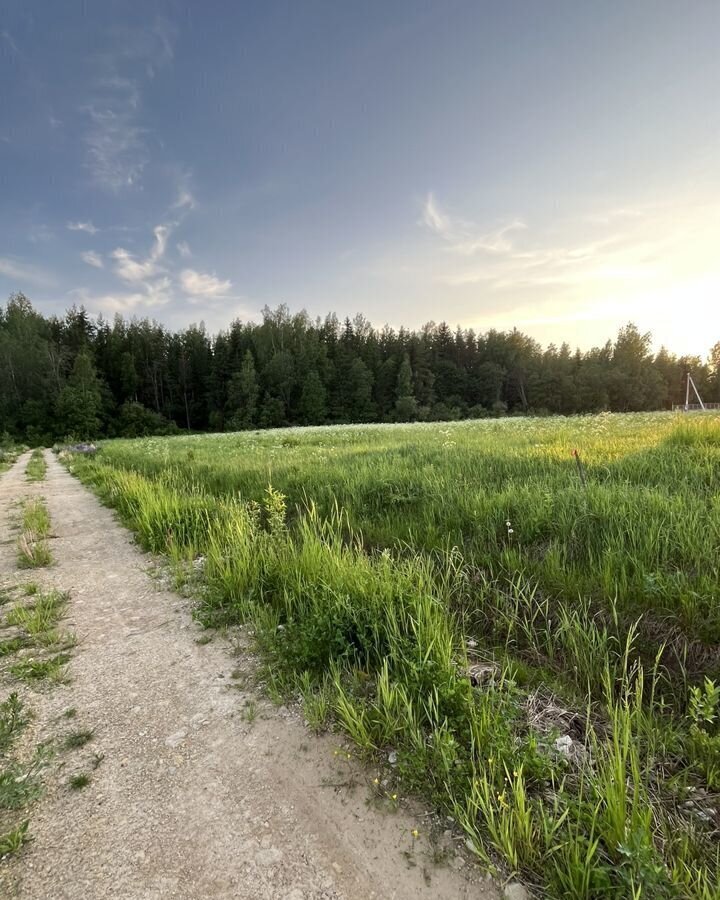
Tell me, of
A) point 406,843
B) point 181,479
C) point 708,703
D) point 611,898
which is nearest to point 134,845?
point 406,843

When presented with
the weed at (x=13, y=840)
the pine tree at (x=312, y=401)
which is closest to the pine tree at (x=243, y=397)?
the pine tree at (x=312, y=401)

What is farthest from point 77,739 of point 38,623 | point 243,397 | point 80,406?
point 243,397

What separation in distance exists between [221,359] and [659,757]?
9089cm

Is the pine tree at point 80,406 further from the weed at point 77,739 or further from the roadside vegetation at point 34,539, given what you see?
the weed at point 77,739

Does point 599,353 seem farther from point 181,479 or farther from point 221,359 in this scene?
point 181,479

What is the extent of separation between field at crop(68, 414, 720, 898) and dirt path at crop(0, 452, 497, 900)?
250 millimetres

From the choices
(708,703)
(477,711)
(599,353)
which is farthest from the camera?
(599,353)

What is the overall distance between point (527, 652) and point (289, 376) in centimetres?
8084

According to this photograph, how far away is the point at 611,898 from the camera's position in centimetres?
155

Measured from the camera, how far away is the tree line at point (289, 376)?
6731 centimetres

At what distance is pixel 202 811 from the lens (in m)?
2.06

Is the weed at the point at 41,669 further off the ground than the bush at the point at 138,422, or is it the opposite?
the bush at the point at 138,422

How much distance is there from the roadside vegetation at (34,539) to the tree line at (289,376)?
211ft

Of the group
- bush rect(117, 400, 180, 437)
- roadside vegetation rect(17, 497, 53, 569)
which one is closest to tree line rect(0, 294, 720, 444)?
bush rect(117, 400, 180, 437)
